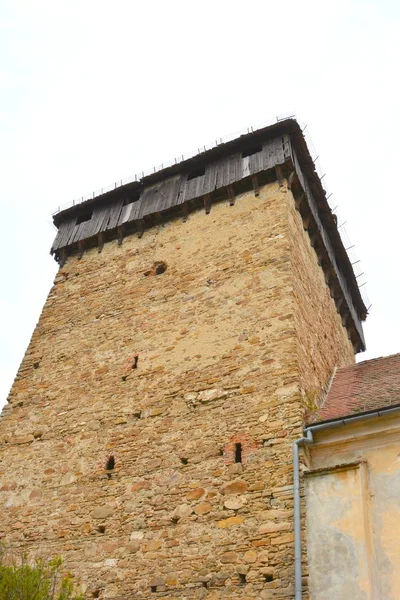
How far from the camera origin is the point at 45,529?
875cm

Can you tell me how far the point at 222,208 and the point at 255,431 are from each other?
5104mm

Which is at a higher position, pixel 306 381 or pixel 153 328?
pixel 153 328

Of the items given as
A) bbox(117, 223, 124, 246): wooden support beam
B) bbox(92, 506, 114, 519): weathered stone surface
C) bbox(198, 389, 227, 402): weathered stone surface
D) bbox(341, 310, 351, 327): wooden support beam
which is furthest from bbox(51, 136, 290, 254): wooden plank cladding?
bbox(92, 506, 114, 519): weathered stone surface

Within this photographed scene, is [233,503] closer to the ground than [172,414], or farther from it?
closer to the ground

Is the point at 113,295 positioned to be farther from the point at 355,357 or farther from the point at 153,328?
the point at 355,357

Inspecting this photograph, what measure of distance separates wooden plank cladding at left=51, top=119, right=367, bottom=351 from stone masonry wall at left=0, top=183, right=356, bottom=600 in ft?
1.38

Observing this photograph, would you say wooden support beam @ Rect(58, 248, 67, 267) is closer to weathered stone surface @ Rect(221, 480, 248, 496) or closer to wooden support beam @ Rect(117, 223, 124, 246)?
wooden support beam @ Rect(117, 223, 124, 246)

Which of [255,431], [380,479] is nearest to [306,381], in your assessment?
[255,431]

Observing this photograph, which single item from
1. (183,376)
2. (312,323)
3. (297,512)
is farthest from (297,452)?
(312,323)

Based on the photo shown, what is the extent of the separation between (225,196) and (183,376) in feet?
13.7

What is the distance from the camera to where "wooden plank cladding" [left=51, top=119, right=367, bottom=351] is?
11.8 m

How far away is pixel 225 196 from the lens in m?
11.9

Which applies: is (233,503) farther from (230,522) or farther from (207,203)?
(207,203)

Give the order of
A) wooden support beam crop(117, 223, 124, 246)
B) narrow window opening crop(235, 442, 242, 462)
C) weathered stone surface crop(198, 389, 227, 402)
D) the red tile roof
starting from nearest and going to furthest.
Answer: narrow window opening crop(235, 442, 242, 462) < the red tile roof < weathered stone surface crop(198, 389, 227, 402) < wooden support beam crop(117, 223, 124, 246)
